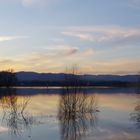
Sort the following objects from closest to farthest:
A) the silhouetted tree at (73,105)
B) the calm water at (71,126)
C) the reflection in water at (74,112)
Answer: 1. the calm water at (71,126)
2. the reflection in water at (74,112)
3. the silhouetted tree at (73,105)

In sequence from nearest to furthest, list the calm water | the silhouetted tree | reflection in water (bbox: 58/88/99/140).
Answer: the calm water, reflection in water (bbox: 58/88/99/140), the silhouetted tree

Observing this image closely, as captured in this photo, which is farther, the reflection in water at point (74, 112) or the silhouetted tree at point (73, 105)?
the silhouetted tree at point (73, 105)

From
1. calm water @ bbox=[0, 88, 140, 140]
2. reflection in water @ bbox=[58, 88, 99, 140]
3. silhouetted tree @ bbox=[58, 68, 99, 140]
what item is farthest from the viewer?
silhouetted tree @ bbox=[58, 68, 99, 140]

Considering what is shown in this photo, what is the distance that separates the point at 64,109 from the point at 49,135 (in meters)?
7.00

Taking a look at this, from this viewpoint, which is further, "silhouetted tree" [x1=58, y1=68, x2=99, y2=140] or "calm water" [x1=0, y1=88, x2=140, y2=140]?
"silhouetted tree" [x1=58, y1=68, x2=99, y2=140]

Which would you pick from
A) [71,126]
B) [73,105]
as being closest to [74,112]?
[73,105]

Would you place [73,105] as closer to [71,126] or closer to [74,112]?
[74,112]

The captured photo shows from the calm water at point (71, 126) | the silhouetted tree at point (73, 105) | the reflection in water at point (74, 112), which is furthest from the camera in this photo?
the silhouetted tree at point (73, 105)

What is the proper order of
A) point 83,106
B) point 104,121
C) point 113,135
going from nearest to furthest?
1. point 113,135
2. point 104,121
3. point 83,106

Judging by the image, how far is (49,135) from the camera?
17578 millimetres

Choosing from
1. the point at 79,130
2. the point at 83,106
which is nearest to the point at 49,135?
the point at 79,130

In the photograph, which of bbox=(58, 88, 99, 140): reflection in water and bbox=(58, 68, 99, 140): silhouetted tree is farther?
bbox=(58, 68, 99, 140): silhouetted tree

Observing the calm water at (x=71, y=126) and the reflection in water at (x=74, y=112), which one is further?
the reflection in water at (x=74, y=112)

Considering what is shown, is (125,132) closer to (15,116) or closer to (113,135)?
(113,135)
